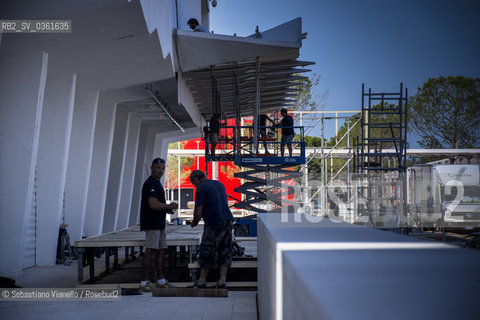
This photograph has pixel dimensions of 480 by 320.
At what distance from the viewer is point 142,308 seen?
6391 millimetres

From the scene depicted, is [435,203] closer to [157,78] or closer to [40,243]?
[157,78]

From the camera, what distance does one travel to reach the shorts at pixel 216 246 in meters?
7.47

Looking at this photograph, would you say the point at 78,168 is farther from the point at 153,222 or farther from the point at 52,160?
the point at 153,222

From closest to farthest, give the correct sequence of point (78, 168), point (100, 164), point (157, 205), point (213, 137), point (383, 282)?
point (383, 282)
point (157, 205)
point (78, 168)
point (100, 164)
point (213, 137)

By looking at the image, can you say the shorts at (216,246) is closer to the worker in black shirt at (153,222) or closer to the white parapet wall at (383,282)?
the worker in black shirt at (153,222)

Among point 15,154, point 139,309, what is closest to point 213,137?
point 15,154

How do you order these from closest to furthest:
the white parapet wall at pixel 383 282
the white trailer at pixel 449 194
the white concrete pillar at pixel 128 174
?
the white parapet wall at pixel 383 282
the white concrete pillar at pixel 128 174
the white trailer at pixel 449 194

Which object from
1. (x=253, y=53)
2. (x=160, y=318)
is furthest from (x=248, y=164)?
(x=160, y=318)

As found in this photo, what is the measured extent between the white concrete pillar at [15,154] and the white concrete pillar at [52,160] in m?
1.73

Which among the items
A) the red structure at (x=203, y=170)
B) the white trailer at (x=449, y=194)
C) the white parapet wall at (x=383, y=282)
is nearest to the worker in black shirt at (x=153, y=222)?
the white parapet wall at (x=383, y=282)

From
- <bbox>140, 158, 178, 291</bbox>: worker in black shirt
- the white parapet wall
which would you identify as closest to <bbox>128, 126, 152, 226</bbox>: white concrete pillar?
<bbox>140, 158, 178, 291</bbox>: worker in black shirt

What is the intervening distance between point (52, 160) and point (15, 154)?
74.0 inches

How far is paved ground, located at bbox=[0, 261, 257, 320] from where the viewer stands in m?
5.92

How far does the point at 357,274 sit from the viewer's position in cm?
143
